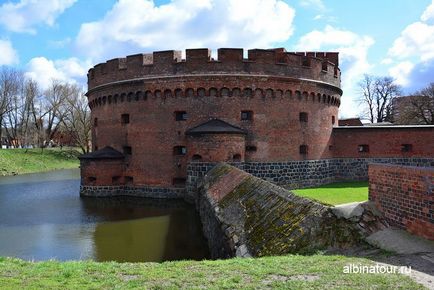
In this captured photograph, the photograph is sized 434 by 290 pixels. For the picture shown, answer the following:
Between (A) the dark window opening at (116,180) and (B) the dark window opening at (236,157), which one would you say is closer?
(B) the dark window opening at (236,157)

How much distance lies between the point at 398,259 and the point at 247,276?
2002 mm

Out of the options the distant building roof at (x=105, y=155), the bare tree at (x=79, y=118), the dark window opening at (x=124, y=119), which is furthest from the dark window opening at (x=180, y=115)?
the bare tree at (x=79, y=118)

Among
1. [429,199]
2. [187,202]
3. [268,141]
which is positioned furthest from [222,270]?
[268,141]

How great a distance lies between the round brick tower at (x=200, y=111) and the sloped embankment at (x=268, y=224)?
6.63 meters

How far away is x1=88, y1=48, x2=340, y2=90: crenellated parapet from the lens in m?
16.9

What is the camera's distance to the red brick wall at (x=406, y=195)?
529 centimetres

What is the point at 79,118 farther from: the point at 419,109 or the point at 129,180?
the point at 419,109

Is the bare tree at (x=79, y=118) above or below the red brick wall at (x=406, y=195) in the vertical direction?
above

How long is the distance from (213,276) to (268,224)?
2264 mm

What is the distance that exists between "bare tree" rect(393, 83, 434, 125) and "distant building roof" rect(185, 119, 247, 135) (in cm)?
2926

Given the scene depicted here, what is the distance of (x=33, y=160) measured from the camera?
37.1 metres

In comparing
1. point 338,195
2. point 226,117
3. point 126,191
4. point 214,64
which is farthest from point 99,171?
point 338,195

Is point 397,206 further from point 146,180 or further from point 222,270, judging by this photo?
point 146,180

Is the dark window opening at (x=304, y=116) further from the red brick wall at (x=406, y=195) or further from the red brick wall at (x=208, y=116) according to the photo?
the red brick wall at (x=406, y=195)
